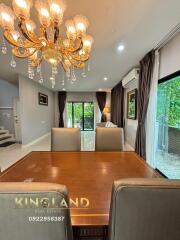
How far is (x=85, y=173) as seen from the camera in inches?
51.7

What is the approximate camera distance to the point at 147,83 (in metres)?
3.29

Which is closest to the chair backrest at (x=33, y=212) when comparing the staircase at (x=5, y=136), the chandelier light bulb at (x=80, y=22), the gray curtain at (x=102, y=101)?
the chandelier light bulb at (x=80, y=22)

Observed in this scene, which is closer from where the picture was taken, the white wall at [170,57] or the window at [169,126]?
the white wall at [170,57]

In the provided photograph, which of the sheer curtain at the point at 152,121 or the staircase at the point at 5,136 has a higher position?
the sheer curtain at the point at 152,121

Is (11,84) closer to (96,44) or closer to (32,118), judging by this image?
(32,118)

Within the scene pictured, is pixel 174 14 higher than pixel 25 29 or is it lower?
higher

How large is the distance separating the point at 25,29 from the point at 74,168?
1489 mm

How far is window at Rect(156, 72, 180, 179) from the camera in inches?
108

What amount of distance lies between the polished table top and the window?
1507 millimetres

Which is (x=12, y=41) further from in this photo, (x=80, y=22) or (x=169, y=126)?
(x=169, y=126)

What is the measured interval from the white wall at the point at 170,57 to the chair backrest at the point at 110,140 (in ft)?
5.12

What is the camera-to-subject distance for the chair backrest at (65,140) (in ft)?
7.34

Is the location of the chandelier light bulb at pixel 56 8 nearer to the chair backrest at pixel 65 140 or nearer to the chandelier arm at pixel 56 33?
the chandelier arm at pixel 56 33

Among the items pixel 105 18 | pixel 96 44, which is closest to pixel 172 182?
pixel 105 18
